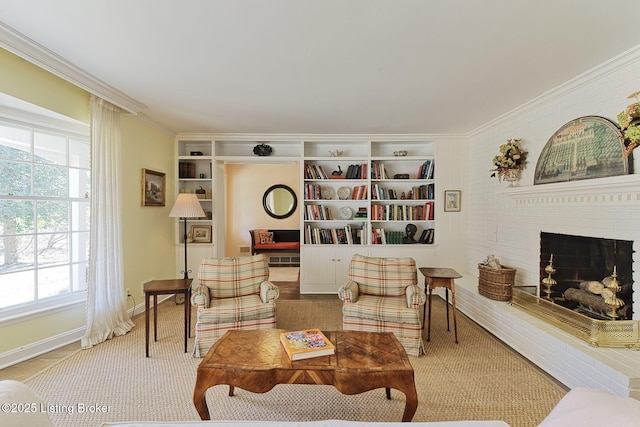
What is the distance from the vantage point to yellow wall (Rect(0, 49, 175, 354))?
2199mm

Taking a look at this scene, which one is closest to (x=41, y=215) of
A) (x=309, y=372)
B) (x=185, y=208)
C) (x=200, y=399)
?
(x=185, y=208)

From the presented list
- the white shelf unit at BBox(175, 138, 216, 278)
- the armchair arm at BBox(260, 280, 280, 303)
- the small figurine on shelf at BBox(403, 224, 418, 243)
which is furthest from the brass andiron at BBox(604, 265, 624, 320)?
the white shelf unit at BBox(175, 138, 216, 278)

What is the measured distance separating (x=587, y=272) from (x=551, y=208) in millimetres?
616

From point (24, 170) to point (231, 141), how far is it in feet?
7.76

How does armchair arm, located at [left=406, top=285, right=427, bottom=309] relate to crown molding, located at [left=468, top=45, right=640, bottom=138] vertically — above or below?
below

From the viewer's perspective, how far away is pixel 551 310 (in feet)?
7.59

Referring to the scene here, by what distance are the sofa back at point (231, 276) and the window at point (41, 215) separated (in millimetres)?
1319

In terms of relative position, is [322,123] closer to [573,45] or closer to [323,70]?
[323,70]

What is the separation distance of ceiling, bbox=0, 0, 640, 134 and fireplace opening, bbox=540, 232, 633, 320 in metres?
1.39

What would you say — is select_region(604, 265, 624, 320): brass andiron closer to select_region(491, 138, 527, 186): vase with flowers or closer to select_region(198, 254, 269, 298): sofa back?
select_region(491, 138, 527, 186): vase with flowers

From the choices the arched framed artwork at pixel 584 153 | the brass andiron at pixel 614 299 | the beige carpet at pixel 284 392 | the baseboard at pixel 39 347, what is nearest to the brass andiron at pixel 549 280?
the brass andiron at pixel 614 299

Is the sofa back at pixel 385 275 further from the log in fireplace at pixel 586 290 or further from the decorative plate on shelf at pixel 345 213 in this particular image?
the decorative plate on shelf at pixel 345 213

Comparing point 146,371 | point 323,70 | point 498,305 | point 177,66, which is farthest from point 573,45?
point 146,371

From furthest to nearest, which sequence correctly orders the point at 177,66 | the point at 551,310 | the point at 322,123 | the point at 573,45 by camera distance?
1. the point at 322,123
2. the point at 551,310
3. the point at 177,66
4. the point at 573,45
